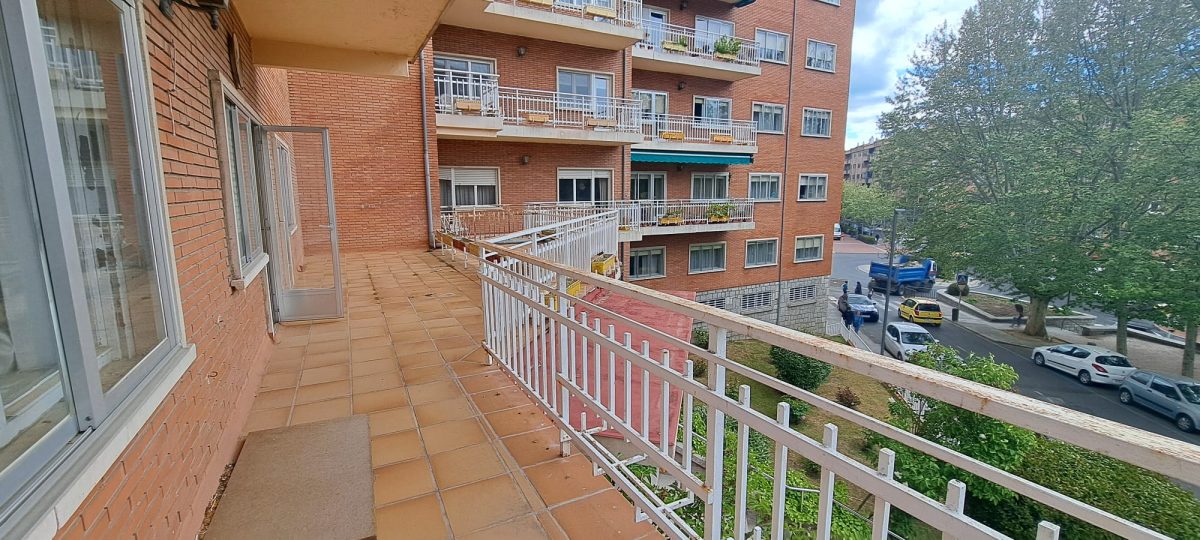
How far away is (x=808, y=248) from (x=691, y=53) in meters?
9.70

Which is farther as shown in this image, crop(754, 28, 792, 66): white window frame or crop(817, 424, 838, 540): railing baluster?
crop(754, 28, 792, 66): white window frame

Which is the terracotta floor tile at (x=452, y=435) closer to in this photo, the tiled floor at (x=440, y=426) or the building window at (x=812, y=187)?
the tiled floor at (x=440, y=426)

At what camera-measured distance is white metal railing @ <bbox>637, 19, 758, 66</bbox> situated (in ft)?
50.3

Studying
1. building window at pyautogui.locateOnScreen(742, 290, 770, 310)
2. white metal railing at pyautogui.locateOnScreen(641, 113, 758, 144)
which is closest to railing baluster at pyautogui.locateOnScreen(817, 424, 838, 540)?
white metal railing at pyautogui.locateOnScreen(641, 113, 758, 144)

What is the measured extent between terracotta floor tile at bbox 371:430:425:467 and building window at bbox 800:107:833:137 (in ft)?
64.9

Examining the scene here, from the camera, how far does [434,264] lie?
8.87 metres

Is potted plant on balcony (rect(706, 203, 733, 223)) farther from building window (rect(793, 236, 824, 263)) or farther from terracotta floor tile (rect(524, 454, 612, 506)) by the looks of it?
terracotta floor tile (rect(524, 454, 612, 506))

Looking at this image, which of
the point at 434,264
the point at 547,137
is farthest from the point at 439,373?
the point at 547,137

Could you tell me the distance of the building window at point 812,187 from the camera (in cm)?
1958

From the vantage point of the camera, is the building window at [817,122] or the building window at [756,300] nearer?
the building window at [817,122]

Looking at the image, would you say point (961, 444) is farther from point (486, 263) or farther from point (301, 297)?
point (301, 297)

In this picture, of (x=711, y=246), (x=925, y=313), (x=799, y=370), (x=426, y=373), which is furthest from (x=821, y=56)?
(x=426, y=373)

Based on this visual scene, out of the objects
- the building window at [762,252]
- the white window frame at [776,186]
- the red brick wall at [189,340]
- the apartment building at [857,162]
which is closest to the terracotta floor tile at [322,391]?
the red brick wall at [189,340]

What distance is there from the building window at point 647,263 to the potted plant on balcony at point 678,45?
6.54m
